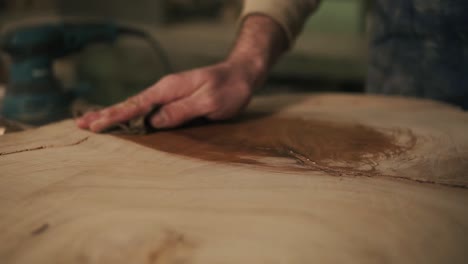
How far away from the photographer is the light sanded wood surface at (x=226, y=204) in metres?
0.49

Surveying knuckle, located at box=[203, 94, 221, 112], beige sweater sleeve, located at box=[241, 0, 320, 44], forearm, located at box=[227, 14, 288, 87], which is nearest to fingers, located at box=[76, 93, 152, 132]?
knuckle, located at box=[203, 94, 221, 112]

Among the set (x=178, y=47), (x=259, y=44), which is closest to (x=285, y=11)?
(x=259, y=44)

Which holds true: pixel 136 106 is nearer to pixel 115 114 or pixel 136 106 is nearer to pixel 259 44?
pixel 115 114

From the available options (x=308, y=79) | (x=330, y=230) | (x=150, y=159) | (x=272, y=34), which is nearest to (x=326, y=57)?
(x=308, y=79)

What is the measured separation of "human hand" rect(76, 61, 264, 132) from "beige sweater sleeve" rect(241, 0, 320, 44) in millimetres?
283

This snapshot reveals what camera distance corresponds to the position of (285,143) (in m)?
0.83

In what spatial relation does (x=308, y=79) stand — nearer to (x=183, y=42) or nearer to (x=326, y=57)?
(x=326, y=57)

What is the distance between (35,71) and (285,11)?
919 millimetres

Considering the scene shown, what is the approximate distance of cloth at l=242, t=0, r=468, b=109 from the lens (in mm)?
1156

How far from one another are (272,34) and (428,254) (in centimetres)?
80

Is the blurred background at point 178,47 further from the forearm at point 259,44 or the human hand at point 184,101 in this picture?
the human hand at point 184,101

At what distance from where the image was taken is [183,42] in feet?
8.91

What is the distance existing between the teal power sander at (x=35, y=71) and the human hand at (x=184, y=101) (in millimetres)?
804

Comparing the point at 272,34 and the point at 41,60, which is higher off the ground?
the point at 272,34
